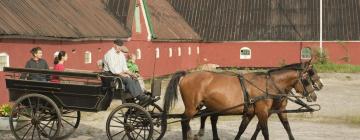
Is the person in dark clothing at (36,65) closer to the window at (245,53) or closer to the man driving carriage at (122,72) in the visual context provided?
the man driving carriage at (122,72)

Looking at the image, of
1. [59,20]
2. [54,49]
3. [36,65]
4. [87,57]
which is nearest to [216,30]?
[87,57]

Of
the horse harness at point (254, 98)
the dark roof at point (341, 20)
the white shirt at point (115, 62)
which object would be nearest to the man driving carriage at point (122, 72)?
the white shirt at point (115, 62)

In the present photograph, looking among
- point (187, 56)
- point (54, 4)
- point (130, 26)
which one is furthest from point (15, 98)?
point (187, 56)

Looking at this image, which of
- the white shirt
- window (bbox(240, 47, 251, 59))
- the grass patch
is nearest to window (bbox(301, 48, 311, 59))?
the grass patch

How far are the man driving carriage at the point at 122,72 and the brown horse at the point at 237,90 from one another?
677mm

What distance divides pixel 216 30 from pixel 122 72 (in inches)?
1166

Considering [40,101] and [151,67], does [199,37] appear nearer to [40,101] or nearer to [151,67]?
[151,67]

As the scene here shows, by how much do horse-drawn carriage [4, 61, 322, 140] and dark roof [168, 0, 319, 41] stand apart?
2824cm

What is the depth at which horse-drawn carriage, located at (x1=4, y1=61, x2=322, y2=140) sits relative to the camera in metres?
9.02

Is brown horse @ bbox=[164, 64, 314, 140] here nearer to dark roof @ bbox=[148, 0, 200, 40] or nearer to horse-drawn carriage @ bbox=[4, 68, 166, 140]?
horse-drawn carriage @ bbox=[4, 68, 166, 140]

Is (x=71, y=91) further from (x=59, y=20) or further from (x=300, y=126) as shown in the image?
(x=59, y=20)

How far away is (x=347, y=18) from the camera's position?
36594 mm

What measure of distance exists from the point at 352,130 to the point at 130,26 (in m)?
15.3

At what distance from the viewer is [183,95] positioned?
368 inches
